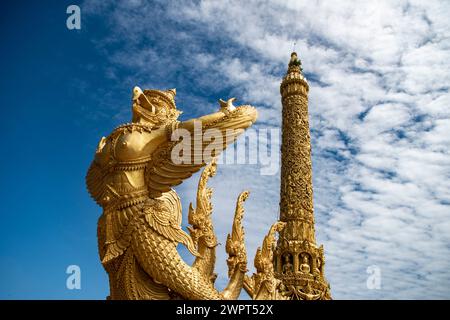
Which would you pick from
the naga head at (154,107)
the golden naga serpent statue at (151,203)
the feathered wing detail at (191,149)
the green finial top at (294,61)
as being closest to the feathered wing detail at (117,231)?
the golden naga serpent statue at (151,203)

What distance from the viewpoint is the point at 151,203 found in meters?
4.33

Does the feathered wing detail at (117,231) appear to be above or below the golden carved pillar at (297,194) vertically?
below

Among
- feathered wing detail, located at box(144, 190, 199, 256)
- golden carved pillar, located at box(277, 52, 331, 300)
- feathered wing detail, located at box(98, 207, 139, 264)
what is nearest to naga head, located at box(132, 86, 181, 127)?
feathered wing detail, located at box(144, 190, 199, 256)

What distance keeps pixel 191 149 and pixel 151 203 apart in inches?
25.6

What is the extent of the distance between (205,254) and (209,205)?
54 centimetres

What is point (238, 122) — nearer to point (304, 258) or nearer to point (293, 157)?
point (304, 258)

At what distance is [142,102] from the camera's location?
15.7 feet

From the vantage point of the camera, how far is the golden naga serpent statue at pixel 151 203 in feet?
13.7

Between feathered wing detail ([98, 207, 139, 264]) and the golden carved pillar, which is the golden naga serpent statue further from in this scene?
the golden carved pillar

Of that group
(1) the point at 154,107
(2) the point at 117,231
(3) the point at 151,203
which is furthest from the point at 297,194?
(2) the point at 117,231

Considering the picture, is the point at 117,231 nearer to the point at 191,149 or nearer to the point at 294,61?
the point at 191,149

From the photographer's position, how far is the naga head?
4684 mm

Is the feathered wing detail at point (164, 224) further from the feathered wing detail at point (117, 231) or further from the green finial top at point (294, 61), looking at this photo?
the green finial top at point (294, 61)
